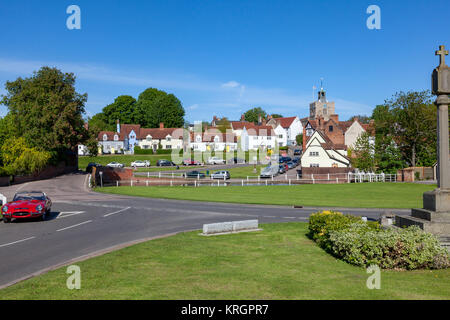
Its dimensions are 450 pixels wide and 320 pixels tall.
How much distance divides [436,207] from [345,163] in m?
57.8

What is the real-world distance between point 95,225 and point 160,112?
112046mm

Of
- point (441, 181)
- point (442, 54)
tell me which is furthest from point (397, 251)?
point (442, 54)

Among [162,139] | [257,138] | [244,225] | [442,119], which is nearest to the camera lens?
[442,119]

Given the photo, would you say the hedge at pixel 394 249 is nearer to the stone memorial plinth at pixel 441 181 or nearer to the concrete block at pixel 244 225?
the stone memorial plinth at pixel 441 181

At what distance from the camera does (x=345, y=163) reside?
69188mm

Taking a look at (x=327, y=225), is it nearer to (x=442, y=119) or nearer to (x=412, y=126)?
(x=442, y=119)

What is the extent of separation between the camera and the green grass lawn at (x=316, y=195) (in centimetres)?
3291

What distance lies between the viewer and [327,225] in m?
14.5

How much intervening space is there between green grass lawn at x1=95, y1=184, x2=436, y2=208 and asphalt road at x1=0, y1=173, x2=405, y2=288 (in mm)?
3651

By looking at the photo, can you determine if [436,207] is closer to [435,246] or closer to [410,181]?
[435,246]

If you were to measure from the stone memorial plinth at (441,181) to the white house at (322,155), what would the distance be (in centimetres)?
5617

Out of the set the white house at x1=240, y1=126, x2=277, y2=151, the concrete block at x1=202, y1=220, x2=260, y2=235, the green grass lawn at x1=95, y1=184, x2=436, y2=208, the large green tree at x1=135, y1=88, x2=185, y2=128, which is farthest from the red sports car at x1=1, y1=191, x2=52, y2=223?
the large green tree at x1=135, y1=88, x2=185, y2=128

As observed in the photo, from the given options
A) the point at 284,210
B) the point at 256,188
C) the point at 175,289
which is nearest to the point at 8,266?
the point at 175,289

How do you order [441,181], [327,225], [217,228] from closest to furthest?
[441,181], [327,225], [217,228]
